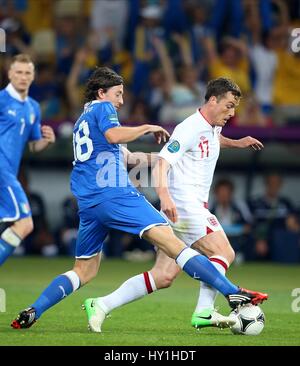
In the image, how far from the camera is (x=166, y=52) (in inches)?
741

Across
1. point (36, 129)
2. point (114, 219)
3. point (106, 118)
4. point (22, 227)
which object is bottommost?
point (22, 227)

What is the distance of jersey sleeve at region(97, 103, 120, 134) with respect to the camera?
343 inches

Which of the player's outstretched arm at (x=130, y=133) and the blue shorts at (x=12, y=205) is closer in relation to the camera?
the player's outstretched arm at (x=130, y=133)

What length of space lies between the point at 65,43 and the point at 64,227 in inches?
136

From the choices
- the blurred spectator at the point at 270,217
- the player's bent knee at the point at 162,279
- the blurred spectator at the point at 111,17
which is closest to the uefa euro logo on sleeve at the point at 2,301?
the player's bent knee at the point at 162,279

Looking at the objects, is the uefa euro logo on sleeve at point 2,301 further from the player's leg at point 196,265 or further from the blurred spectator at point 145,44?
the blurred spectator at point 145,44

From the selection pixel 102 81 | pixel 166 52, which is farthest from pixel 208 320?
pixel 166 52

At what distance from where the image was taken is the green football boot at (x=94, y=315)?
353 inches

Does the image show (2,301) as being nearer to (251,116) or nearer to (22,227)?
(22,227)

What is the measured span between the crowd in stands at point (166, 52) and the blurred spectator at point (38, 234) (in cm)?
133

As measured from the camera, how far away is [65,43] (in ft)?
63.0

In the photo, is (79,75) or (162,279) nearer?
(162,279)

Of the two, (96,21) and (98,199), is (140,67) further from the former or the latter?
(98,199)

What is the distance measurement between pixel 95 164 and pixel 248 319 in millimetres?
1735
